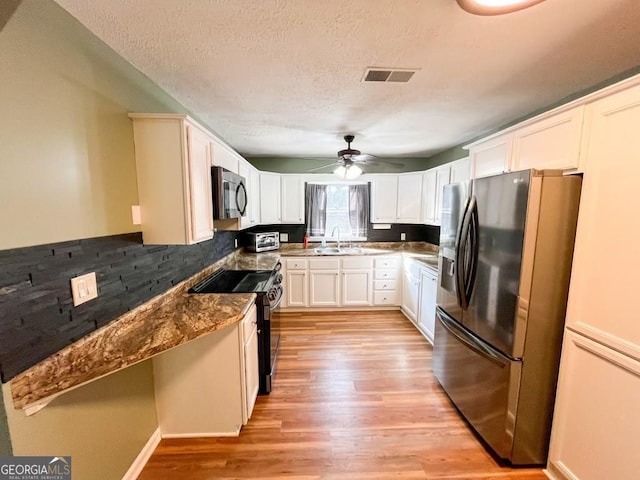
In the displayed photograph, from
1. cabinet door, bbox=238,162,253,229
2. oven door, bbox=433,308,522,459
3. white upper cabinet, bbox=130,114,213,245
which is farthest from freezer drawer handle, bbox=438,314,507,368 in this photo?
cabinet door, bbox=238,162,253,229

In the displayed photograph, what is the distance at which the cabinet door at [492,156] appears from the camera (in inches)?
74.3

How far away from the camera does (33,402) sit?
3.01ft

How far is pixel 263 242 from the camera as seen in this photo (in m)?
4.08

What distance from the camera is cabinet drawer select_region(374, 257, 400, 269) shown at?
4012 millimetres

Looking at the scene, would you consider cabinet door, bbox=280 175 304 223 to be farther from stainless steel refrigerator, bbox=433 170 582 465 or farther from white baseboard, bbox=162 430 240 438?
white baseboard, bbox=162 430 240 438

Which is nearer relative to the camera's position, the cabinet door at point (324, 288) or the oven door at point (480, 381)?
the oven door at point (480, 381)

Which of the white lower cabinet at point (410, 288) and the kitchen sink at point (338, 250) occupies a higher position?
the kitchen sink at point (338, 250)

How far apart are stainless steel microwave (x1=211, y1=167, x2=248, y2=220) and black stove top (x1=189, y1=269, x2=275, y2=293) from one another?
2.21ft

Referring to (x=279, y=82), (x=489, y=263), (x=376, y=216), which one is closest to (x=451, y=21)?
(x=279, y=82)

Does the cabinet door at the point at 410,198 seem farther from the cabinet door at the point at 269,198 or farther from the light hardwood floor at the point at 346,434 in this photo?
the light hardwood floor at the point at 346,434

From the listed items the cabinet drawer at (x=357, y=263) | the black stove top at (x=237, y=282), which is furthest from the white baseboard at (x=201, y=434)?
the cabinet drawer at (x=357, y=263)

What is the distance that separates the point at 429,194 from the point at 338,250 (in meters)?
1.62

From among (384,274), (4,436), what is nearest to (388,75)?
(4,436)

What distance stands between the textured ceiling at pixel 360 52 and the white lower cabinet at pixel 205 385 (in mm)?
1669
